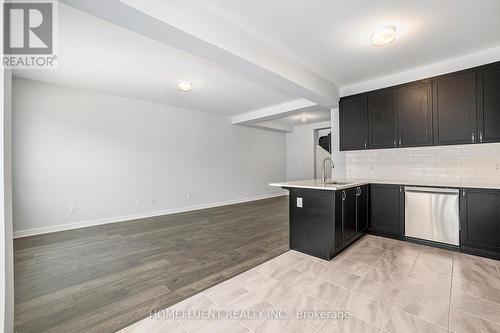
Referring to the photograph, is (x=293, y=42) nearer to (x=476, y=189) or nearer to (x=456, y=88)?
(x=456, y=88)

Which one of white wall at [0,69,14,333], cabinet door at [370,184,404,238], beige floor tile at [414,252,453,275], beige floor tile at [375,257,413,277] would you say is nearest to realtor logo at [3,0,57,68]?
white wall at [0,69,14,333]

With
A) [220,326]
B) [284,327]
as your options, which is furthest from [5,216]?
[284,327]

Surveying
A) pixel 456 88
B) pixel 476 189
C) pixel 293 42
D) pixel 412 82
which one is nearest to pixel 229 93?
pixel 293 42

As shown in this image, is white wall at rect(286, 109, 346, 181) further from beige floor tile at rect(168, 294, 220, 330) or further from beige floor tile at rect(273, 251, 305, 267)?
beige floor tile at rect(168, 294, 220, 330)

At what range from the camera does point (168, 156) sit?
5457 mm

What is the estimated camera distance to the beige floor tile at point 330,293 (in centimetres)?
185

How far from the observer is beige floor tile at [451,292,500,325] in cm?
168

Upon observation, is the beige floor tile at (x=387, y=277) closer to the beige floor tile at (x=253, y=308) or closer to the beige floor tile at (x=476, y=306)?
the beige floor tile at (x=476, y=306)

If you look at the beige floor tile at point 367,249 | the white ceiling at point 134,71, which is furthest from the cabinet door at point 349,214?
the white ceiling at point 134,71

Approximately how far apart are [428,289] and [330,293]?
3.09 ft

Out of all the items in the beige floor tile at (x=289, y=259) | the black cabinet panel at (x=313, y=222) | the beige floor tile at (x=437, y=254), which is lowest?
the beige floor tile at (x=289, y=259)

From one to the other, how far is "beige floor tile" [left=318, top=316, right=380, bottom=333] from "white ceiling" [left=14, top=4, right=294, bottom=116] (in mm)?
3371

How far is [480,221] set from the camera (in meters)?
2.70

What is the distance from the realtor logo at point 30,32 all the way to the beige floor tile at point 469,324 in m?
3.88
